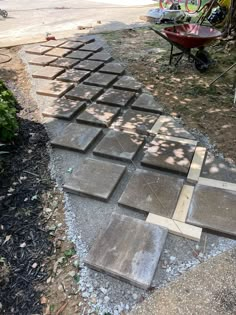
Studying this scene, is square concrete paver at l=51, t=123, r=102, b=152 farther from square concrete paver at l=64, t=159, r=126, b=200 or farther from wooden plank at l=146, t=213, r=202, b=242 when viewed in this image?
wooden plank at l=146, t=213, r=202, b=242

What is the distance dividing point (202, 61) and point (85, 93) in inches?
98.0

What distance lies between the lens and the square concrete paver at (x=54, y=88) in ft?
15.0

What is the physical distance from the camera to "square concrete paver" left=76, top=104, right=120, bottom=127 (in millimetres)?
3729

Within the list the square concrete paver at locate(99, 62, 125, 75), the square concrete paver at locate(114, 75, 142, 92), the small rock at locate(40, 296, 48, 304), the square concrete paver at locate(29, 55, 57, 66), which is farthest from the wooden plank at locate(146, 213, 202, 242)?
the square concrete paver at locate(29, 55, 57, 66)

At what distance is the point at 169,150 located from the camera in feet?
10.3

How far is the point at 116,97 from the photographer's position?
438cm

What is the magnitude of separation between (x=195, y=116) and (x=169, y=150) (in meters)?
1.03

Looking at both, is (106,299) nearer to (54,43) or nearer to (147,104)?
(147,104)

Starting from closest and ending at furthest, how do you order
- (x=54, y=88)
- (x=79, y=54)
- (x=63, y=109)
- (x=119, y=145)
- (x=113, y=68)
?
(x=119, y=145)
(x=63, y=109)
(x=54, y=88)
(x=113, y=68)
(x=79, y=54)

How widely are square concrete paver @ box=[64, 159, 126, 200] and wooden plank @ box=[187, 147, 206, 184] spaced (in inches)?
27.9

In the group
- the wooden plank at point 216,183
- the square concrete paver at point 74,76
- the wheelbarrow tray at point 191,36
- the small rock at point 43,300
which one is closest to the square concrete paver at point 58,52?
the square concrete paver at point 74,76

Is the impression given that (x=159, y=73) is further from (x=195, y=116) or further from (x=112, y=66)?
(x=195, y=116)

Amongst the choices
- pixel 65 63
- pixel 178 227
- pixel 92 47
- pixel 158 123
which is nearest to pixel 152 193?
pixel 178 227

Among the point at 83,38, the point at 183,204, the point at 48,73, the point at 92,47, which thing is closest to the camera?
the point at 183,204
